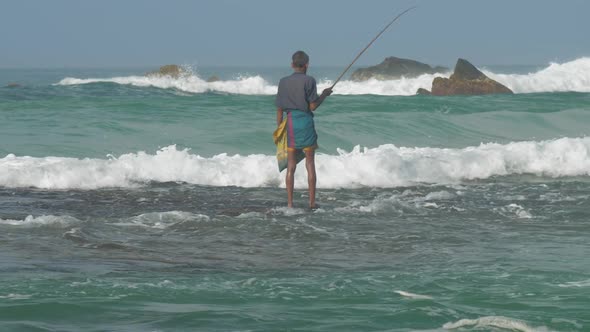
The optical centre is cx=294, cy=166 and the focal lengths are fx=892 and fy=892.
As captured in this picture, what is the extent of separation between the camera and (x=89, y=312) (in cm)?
527

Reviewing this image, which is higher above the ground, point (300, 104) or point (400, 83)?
point (400, 83)

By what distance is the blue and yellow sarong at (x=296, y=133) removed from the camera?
929 cm

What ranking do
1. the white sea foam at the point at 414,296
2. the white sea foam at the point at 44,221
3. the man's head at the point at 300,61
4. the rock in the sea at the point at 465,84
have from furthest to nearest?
the rock in the sea at the point at 465,84 → the man's head at the point at 300,61 → the white sea foam at the point at 44,221 → the white sea foam at the point at 414,296

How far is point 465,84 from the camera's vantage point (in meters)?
33.6

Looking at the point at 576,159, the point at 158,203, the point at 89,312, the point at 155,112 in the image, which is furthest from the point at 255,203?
the point at 155,112

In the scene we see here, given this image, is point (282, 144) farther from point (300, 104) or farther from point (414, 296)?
point (414, 296)

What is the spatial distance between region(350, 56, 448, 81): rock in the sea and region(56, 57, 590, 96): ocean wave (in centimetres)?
53

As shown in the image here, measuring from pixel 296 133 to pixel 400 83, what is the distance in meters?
30.9

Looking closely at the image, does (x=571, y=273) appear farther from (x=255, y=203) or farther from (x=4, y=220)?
(x=4, y=220)

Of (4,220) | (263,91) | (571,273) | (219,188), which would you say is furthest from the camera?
(263,91)

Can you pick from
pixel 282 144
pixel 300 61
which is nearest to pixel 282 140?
A: pixel 282 144

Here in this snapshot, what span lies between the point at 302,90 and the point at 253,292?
12.1 feet

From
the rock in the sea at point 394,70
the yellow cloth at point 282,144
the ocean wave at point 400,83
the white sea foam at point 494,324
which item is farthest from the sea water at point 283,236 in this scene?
the rock in the sea at point 394,70

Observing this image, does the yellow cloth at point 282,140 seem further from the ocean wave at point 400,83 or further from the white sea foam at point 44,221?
the ocean wave at point 400,83
